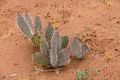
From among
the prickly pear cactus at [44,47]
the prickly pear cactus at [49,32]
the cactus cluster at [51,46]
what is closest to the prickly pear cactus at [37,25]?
the cactus cluster at [51,46]

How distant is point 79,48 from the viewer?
3.72 m

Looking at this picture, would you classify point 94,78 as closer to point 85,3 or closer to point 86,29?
→ point 86,29

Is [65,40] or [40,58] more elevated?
[65,40]

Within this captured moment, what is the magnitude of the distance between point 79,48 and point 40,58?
415mm

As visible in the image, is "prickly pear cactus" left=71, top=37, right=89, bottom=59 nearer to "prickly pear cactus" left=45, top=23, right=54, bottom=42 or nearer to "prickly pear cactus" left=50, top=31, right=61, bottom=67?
"prickly pear cactus" left=50, top=31, right=61, bottom=67

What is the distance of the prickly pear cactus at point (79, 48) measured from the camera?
3.72 m

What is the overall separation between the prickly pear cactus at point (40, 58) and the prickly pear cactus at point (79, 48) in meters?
0.30

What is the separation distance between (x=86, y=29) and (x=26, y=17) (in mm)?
721

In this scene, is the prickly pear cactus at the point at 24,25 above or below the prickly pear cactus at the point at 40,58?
above

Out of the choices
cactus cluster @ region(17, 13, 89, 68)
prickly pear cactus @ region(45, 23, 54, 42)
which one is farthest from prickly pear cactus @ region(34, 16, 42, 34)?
prickly pear cactus @ region(45, 23, 54, 42)

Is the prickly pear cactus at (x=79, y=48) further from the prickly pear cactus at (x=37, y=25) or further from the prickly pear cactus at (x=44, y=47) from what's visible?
the prickly pear cactus at (x=37, y=25)

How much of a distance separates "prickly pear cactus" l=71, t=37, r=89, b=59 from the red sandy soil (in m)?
0.09

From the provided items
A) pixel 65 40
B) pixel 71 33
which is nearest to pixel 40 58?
pixel 65 40

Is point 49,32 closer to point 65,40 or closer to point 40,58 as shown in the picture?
point 65,40
